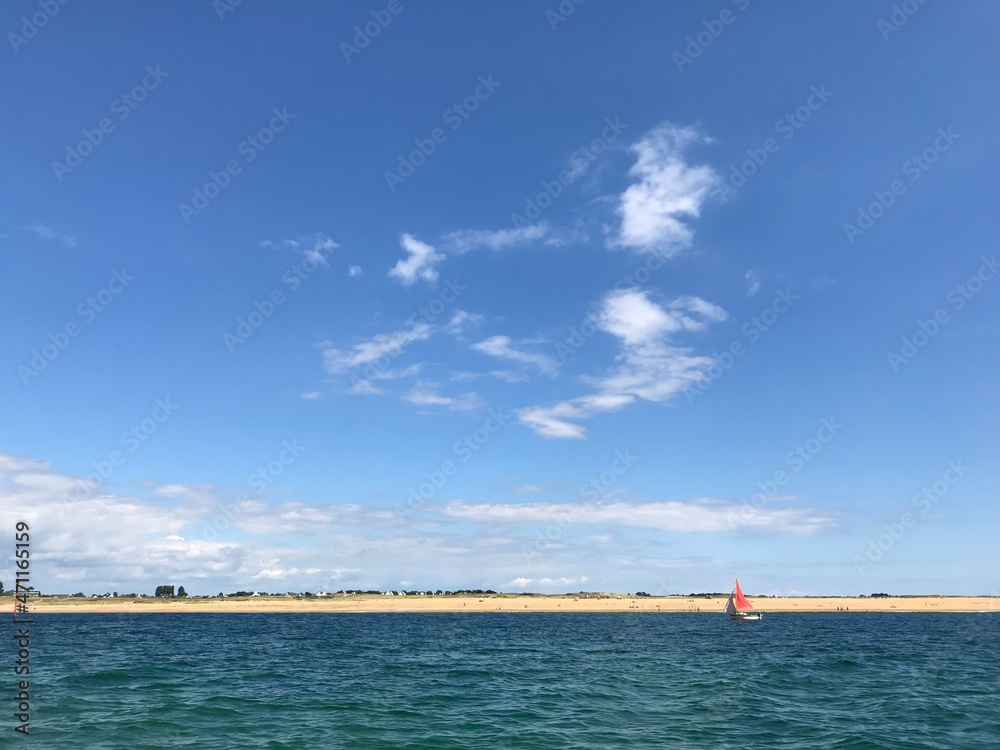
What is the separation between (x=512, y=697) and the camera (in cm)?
3803

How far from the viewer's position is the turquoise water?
2786cm

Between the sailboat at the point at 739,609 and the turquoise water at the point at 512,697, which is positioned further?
the sailboat at the point at 739,609

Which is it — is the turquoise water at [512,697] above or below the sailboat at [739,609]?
above

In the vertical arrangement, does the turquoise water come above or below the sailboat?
above

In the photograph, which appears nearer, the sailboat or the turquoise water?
the turquoise water

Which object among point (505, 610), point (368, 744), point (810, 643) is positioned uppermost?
point (368, 744)

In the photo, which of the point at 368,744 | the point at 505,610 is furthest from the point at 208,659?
the point at 505,610

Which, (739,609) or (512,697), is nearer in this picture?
(512,697)

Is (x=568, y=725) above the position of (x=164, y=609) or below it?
above

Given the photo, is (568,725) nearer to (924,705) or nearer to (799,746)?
(799,746)

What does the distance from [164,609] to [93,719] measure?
614 feet

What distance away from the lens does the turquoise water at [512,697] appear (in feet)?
91.4

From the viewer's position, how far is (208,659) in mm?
58312

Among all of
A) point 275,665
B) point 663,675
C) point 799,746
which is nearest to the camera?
point 799,746
